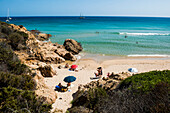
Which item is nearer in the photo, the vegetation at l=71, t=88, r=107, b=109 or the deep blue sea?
the vegetation at l=71, t=88, r=107, b=109

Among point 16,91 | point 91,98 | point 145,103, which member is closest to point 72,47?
point 91,98

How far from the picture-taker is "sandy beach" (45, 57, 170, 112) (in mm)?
10188

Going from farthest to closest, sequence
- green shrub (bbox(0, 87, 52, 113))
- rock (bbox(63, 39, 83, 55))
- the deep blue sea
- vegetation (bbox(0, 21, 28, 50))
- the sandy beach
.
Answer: the deep blue sea
rock (bbox(63, 39, 83, 55))
vegetation (bbox(0, 21, 28, 50))
the sandy beach
green shrub (bbox(0, 87, 52, 113))

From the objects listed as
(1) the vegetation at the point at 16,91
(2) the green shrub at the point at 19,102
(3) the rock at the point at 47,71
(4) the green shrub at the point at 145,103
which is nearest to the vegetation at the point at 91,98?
(4) the green shrub at the point at 145,103

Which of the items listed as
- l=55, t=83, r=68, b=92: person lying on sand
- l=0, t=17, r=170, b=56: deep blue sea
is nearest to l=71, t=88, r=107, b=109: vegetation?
l=55, t=83, r=68, b=92: person lying on sand

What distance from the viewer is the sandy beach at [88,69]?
10.2 metres

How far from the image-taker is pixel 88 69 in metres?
16.5

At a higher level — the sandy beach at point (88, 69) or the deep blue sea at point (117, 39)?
the deep blue sea at point (117, 39)

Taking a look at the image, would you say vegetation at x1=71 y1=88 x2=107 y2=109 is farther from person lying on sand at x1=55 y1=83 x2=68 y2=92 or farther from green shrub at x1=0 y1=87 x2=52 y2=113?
person lying on sand at x1=55 y1=83 x2=68 y2=92

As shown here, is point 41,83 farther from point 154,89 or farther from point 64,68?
point 154,89

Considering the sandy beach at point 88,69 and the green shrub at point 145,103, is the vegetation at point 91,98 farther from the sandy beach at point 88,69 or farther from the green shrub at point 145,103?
the sandy beach at point 88,69

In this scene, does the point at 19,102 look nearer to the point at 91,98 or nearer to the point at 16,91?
the point at 16,91

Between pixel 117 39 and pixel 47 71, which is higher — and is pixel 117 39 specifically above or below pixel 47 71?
above

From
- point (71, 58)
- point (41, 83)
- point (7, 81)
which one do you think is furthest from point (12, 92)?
point (71, 58)
